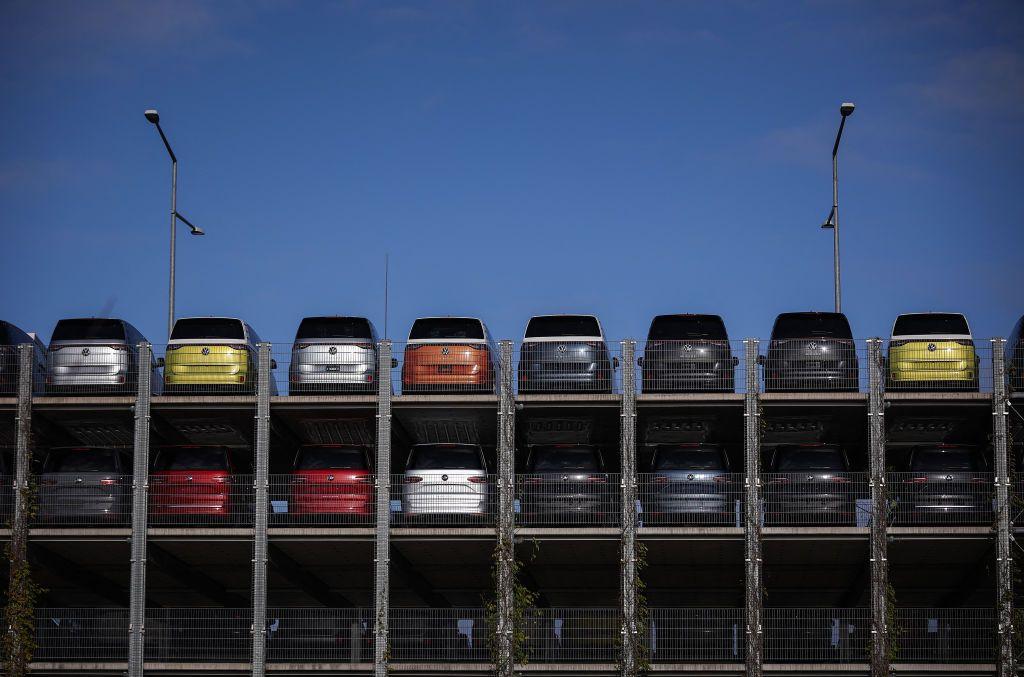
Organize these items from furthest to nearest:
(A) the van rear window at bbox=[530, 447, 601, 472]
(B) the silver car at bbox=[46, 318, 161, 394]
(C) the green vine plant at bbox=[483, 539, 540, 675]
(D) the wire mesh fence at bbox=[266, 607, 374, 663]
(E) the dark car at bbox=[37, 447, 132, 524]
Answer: (B) the silver car at bbox=[46, 318, 161, 394], (E) the dark car at bbox=[37, 447, 132, 524], (D) the wire mesh fence at bbox=[266, 607, 374, 663], (A) the van rear window at bbox=[530, 447, 601, 472], (C) the green vine plant at bbox=[483, 539, 540, 675]

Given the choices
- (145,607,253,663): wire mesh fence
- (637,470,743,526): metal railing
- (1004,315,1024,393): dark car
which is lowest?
(145,607,253,663): wire mesh fence

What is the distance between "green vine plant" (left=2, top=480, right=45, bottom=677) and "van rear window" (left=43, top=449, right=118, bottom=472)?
2.34 ft

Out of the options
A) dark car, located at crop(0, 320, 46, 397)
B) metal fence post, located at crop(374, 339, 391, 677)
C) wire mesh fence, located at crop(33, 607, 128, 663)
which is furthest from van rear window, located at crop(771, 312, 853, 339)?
dark car, located at crop(0, 320, 46, 397)

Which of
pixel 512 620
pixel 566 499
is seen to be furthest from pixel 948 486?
pixel 512 620

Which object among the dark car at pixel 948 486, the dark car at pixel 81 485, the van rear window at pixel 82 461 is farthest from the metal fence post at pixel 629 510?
the van rear window at pixel 82 461

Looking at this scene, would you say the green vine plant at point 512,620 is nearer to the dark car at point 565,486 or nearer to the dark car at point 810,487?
the dark car at point 565,486

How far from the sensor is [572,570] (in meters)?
39.5

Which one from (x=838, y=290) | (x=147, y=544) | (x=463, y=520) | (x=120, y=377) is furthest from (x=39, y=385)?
(x=838, y=290)

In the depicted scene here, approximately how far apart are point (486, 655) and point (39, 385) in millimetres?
11677

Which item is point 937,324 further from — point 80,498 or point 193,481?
point 80,498

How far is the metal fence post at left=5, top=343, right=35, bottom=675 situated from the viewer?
117ft

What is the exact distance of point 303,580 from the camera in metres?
39.0

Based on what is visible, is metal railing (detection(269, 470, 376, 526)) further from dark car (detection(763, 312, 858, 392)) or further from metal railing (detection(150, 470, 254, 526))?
dark car (detection(763, 312, 858, 392))

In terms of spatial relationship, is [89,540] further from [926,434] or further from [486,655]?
[926,434]
